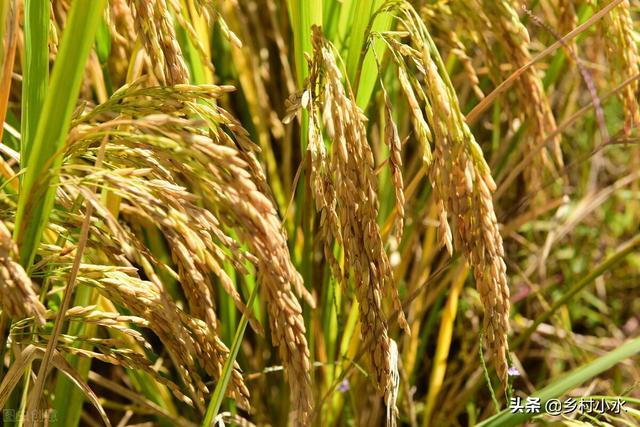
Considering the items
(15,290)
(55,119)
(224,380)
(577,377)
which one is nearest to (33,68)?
(55,119)

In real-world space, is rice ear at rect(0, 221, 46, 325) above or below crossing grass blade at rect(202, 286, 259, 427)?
above

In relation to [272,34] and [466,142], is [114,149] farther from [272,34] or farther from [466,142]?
[272,34]

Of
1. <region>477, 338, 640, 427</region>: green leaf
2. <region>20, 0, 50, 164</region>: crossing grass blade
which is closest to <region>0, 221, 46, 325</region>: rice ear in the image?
<region>20, 0, 50, 164</region>: crossing grass blade

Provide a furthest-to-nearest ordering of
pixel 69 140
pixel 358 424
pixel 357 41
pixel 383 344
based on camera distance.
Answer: pixel 358 424
pixel 357 41
pixel 383 344
pixel 69 140

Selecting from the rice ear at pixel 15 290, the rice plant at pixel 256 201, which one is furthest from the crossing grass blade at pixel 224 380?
the rice ear at pixel 15 290

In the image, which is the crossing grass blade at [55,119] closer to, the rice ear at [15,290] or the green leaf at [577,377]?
the rice ear at [15,290]

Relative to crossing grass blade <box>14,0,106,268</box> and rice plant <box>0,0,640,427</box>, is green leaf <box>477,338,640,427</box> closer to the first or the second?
rice plant <box>0,0,640,427</box>

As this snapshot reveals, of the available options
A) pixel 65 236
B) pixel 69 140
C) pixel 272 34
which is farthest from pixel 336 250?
pixel 272 34

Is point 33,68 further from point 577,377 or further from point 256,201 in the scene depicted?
point 577,377
